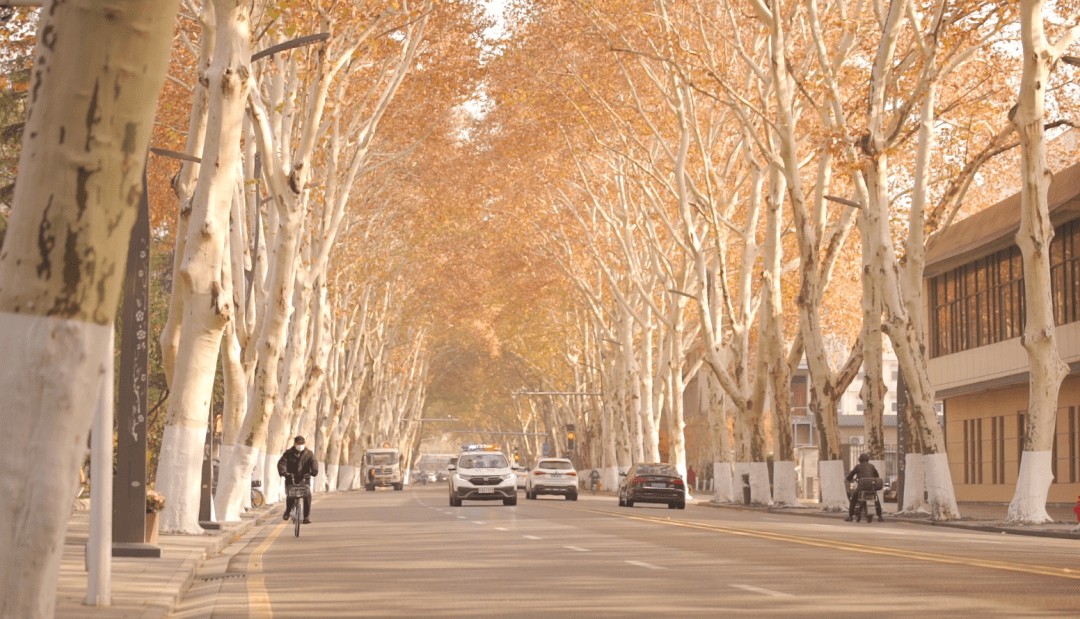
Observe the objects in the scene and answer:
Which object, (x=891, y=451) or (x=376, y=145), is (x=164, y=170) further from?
(x=891, y=451)

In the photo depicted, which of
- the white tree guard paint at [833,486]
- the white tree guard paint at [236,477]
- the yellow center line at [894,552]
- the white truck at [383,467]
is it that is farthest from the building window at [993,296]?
the white truck at [383,467]

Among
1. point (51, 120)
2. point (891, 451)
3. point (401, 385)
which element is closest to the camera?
point (51, 120)

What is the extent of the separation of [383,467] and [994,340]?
4024 centimetres

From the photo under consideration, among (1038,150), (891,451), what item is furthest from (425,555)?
(891,451)

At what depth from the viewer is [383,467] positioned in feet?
256

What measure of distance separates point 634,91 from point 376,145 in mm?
9005

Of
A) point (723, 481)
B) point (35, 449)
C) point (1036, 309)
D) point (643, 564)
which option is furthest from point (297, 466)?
point (723, 481)

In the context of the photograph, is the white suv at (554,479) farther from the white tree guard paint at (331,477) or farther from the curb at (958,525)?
the white tree guard paint at (331,477)

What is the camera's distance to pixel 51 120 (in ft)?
17.9

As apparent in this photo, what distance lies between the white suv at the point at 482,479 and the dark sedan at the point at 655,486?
3.28 m

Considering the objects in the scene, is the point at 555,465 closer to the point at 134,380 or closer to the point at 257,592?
the point at 134,380

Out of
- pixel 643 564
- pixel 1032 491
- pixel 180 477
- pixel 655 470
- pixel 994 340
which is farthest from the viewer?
pixel 994 340

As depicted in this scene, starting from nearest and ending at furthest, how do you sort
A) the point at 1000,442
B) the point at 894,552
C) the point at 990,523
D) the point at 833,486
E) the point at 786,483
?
the point at 894,552 < the point at 990,523 < the point at 833,486 < the point at 786,483 < the point at 1000,442

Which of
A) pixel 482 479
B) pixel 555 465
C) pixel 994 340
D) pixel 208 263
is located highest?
pixel 994 340
